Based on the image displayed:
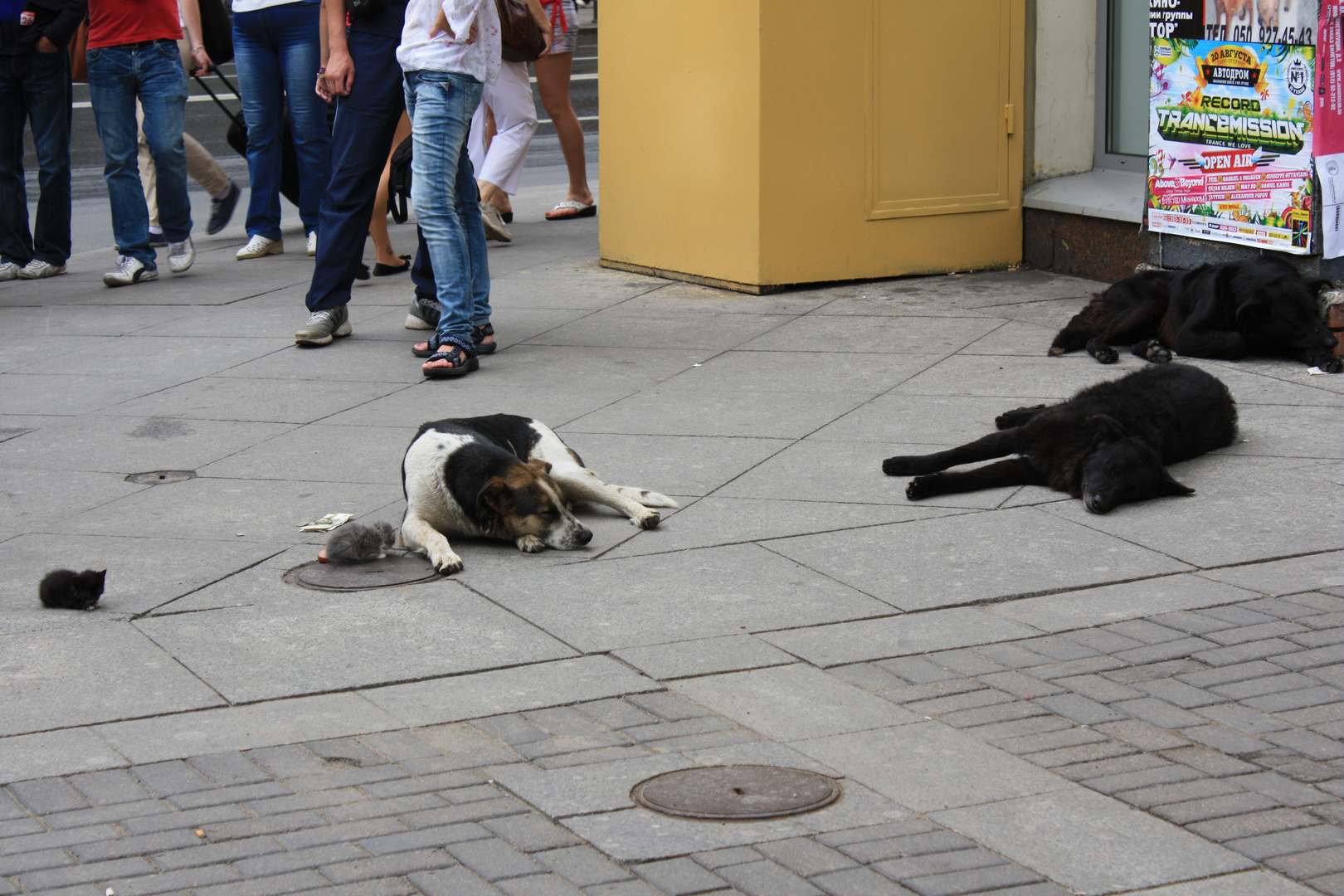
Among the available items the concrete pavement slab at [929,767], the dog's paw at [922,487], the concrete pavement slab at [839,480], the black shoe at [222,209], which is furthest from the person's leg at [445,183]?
the black shoe at [222,209]

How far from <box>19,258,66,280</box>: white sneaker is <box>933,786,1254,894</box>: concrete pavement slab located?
9.67m

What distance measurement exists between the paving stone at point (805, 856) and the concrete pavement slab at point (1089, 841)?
30cm

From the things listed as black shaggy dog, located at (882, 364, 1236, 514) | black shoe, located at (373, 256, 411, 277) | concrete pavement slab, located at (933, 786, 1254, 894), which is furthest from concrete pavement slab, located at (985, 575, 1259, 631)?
black shoe, located at (373, 256, 411, 277)

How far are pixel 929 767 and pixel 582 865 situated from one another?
3.13 feet

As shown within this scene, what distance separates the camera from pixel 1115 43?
395 inches

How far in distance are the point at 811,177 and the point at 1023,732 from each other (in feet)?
19.9

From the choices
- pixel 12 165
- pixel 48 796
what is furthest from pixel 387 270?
A: pixel 48 796

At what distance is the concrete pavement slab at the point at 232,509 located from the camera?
5.71 metres

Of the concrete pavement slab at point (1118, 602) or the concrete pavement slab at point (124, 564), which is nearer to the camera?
the concrete pavement slab at point (1118, 602)

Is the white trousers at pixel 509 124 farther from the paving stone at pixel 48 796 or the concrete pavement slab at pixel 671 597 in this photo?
the paving stone at pixel 48 796

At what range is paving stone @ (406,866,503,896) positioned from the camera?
3193 millimetres

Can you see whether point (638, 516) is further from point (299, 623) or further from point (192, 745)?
point (192, 745)

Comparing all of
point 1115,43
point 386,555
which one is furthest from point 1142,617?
point 1115,43

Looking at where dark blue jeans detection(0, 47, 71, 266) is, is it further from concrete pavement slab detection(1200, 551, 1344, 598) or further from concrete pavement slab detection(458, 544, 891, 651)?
concrete pavement slab detection(1200, 551, 1344, 598)
